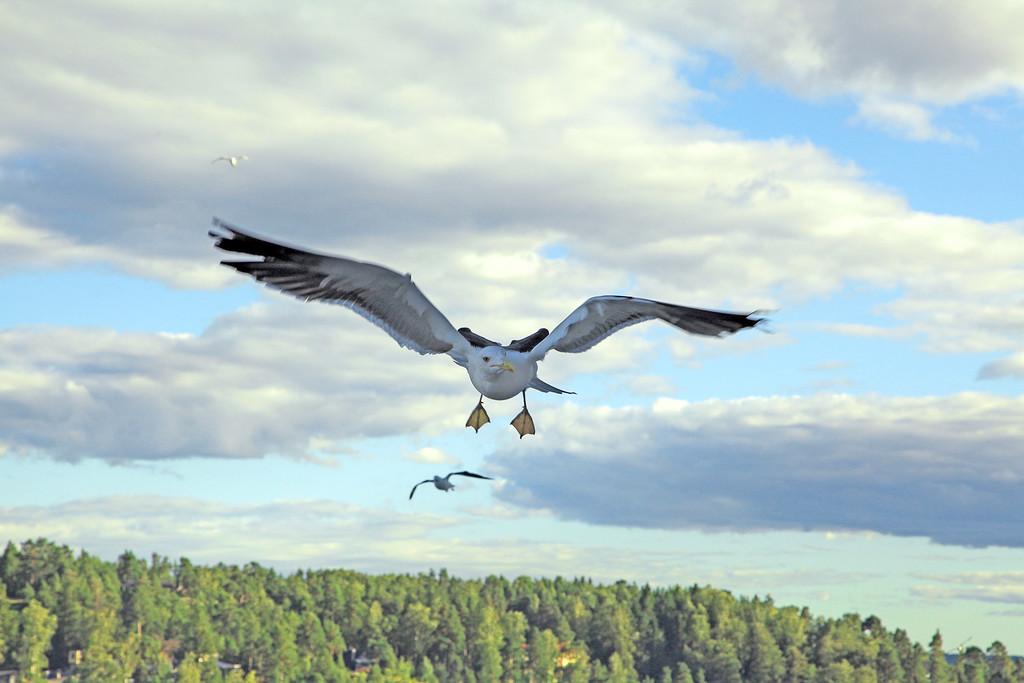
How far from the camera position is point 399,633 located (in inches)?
6865

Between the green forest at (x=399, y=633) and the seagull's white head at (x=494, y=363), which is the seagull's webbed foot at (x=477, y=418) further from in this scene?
the green forest at (x=399, y=633)

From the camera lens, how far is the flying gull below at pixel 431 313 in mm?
A: 15086

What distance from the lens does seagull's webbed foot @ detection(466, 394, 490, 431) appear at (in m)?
18.2

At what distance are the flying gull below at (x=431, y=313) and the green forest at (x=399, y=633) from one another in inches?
5409

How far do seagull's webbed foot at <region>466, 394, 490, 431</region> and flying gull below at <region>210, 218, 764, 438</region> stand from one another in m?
2.17

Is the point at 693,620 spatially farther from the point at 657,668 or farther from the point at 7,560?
the point at 7,560

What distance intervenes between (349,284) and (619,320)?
3.49m

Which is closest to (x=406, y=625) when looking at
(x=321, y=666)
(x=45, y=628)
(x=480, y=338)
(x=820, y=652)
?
(x=321, y=666)

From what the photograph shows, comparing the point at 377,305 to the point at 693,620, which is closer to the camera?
the point at 377,305

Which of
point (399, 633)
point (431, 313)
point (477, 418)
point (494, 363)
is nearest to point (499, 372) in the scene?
point (494, 363)

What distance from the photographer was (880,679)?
189625 millimetres

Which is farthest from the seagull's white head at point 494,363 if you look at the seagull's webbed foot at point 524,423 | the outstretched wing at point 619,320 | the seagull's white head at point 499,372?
the seagull's webbed foot at point 524,423

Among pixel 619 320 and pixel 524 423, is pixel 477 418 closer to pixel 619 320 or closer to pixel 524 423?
pixel 524 423

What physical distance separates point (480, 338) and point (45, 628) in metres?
150
